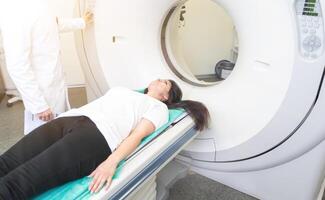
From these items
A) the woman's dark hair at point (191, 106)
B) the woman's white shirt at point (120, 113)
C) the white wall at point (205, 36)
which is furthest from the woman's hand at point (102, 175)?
the white wall at point (205, 36)

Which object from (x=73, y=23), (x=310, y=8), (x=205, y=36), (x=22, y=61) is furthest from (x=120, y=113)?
(x=205, y=36)

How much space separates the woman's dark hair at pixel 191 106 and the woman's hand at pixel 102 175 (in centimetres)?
55

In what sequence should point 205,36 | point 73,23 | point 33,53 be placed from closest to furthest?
point 33,53
point 73,23
point 205,36

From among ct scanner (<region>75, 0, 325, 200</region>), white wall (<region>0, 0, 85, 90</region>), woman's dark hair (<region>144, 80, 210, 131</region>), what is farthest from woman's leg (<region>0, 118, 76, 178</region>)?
white wall (<region>0, 0, 85, 90</region>)

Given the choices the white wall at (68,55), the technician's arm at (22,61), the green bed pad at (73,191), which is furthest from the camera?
the white wall at (68,55)

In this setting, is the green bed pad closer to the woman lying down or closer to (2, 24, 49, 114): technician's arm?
the woman lying down

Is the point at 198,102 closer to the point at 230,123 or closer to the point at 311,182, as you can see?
the point at 230,123

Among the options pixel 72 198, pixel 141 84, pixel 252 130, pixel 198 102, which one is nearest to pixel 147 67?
pixel 141 84

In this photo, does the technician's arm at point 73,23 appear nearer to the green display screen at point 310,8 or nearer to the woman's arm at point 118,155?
the woman's arm at point 118,155

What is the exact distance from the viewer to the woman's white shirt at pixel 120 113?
1166mm

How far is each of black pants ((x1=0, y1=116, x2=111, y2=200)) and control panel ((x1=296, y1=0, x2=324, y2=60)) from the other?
0.88 meters

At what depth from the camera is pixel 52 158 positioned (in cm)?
98

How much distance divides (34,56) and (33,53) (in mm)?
→ 17

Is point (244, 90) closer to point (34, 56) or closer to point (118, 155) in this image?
point (118, 155)
